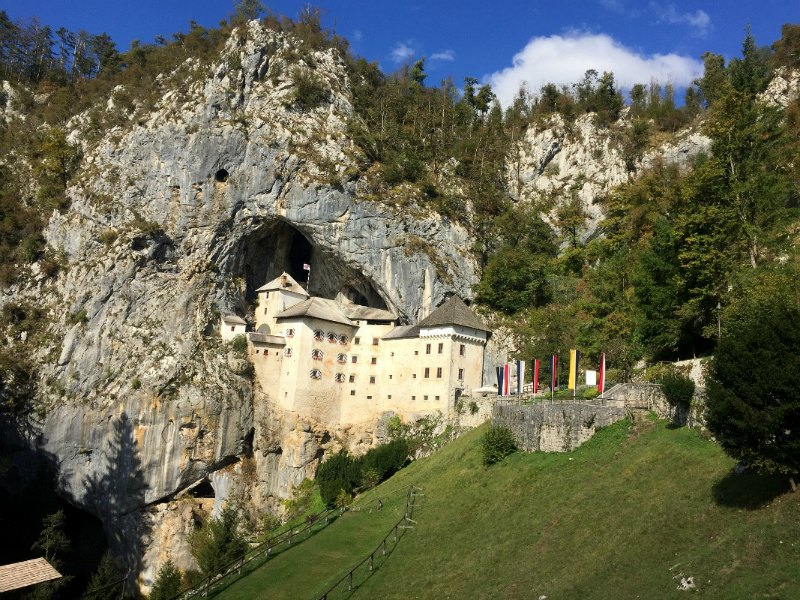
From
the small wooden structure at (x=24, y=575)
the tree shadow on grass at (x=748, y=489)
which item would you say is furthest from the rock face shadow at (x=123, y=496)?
the tree shadow on grass at (x=748, y=489)

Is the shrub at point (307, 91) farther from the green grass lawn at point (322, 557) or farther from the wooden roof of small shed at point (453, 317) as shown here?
the green grass lawn at point (322, 557)

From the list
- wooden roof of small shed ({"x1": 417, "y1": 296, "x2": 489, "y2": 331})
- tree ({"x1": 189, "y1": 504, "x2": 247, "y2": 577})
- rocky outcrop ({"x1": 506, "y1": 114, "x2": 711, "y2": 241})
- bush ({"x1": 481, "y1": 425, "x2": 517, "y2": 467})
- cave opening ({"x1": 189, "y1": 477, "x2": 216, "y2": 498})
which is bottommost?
tree ({"x1": 189, "y1": 504, "x2": 247, "y2": 577})

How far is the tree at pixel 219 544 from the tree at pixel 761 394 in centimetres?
3021

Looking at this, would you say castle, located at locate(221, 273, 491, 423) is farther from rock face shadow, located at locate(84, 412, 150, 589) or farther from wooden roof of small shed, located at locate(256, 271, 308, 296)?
rock face shadow, located at locate(84, 412, 150, 589)

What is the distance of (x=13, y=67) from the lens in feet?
283

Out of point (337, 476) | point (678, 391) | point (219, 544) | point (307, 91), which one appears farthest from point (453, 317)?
point (307, 91)

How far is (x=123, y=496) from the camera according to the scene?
5272cm

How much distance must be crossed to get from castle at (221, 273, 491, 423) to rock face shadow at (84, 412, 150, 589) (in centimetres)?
1121

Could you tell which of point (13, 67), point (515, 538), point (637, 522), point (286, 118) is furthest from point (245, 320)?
point (13, 67)

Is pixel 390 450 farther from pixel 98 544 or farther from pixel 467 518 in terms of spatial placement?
pixel 98 544

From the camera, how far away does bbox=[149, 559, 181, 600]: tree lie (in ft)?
148

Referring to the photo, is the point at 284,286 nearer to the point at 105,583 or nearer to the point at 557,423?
the point at 105,583

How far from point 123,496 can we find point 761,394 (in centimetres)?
4715

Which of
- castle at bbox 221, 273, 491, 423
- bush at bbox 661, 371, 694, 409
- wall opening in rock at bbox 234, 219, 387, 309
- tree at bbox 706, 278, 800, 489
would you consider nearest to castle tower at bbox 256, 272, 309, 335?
castle at bbox 221, 273, 491, 423
